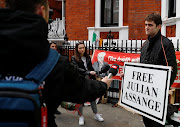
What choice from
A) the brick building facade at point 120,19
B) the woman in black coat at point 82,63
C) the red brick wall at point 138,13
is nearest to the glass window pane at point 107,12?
the brick building facade at point 120,19

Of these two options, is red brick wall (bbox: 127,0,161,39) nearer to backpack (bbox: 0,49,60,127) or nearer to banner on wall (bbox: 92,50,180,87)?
banner on wall (bbox: 92,50,180,87)

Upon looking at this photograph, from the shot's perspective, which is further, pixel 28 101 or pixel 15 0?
pixel 15 0

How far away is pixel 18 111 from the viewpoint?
0.92 m

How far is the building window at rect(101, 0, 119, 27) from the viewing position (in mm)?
8992

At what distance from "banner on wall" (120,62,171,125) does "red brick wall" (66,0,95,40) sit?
254 inches

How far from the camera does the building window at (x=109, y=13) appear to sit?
8.99 meters

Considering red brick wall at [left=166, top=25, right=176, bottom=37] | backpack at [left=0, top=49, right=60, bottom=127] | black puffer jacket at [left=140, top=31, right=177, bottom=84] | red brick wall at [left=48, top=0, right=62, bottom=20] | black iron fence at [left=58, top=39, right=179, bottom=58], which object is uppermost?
red brick wall at [left=48, top=0, right=62, bottom=20]

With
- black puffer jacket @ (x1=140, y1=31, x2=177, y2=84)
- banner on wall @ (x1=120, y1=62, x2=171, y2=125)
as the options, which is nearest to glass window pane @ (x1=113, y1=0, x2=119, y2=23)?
black puffer jacket @ (x1=140, y1=31, x2=177, y2=84)

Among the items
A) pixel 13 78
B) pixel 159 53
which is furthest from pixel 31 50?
pixel 159 53

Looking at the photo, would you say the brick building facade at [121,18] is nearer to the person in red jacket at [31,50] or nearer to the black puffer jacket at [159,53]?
the black puffer jacket at [159,53]

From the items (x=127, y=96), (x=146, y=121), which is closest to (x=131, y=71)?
(x=127, y=96)

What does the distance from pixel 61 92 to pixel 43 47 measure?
320mm

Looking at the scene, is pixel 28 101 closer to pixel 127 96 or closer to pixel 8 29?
pixel 8 29

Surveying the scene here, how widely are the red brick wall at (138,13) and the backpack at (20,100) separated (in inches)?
300
